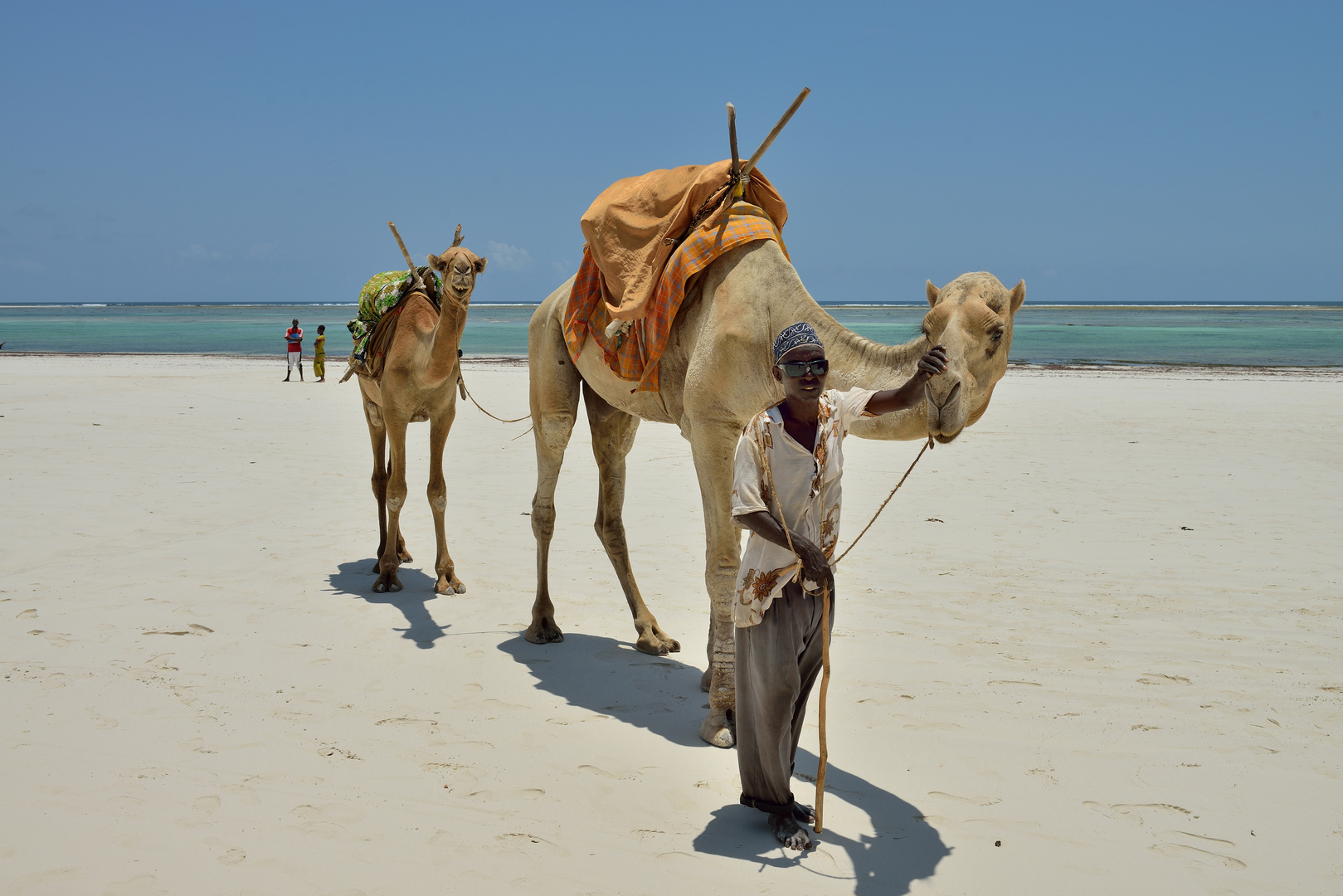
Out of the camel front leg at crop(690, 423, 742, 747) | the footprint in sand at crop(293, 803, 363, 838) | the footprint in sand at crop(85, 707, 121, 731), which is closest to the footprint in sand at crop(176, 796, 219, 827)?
the footprint in sand at crop(293, 803, 363, 838)

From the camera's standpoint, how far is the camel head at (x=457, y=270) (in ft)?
19.4

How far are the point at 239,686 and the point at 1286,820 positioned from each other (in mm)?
4675

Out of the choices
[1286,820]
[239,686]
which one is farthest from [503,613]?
[1286,820]

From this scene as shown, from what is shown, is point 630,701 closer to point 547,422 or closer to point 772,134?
point 547,422

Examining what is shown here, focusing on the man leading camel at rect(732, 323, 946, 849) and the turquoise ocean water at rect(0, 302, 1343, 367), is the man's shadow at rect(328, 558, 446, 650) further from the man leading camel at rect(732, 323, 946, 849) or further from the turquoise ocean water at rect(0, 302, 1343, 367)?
the turquoise ocean water at rect(0, 302, 1343, 367)

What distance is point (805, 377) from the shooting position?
3102 millimetres

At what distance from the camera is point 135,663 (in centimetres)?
499

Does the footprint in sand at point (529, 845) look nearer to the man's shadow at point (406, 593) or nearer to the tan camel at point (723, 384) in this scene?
the tan camel at point (723, 384)

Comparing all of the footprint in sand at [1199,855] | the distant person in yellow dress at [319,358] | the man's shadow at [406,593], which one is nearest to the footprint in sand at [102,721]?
the man's shadow at [406,593]

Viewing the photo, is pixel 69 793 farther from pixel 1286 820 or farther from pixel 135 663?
pixel 1286 820

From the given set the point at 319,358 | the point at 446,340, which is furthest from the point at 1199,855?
the point at 319,358

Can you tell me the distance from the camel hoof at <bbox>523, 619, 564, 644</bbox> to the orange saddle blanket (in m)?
1.65

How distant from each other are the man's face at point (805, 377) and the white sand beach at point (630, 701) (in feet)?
5.39

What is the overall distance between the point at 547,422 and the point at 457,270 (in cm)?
111
